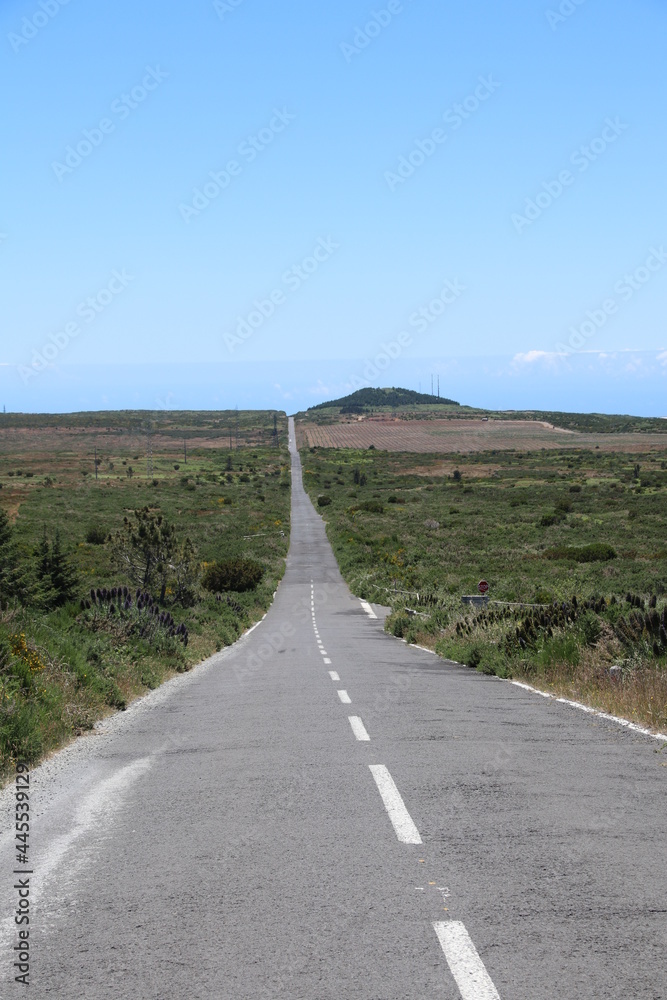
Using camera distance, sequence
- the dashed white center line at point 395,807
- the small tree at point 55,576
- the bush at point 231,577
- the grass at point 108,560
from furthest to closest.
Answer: the bush at point 231,577
the small tree at point 55,576
the grass at point 108,560
the dashed white center line at point 395,807

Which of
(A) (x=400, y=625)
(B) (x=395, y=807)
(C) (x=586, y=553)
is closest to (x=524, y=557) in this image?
(C) (x=586, y=553)

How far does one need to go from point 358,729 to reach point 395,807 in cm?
324

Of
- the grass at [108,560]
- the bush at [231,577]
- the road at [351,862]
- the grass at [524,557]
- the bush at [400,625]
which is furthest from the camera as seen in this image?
the bush at [231,577]

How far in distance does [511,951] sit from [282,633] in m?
27.8

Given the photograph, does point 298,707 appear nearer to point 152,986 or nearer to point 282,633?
point 152,986

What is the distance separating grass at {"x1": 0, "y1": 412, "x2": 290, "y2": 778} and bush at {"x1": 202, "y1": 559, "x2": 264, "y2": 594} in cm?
81

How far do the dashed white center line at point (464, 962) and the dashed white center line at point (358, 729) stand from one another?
15.3 ft

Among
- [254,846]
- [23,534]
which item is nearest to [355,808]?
[254,846]

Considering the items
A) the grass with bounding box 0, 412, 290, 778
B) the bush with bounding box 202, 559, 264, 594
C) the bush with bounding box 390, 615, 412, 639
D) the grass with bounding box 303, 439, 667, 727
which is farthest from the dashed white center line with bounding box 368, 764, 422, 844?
the bush with bounding box 202, 559, 264, 594

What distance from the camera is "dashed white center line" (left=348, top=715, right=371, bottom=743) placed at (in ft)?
29.5

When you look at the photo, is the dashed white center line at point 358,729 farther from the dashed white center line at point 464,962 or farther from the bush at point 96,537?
the bush at point 96,537

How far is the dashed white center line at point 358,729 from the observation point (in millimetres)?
8984

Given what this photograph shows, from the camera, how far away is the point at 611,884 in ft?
15.6

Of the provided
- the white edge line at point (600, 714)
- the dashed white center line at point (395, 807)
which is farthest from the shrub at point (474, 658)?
the dashed white center line at point (395, 807)
